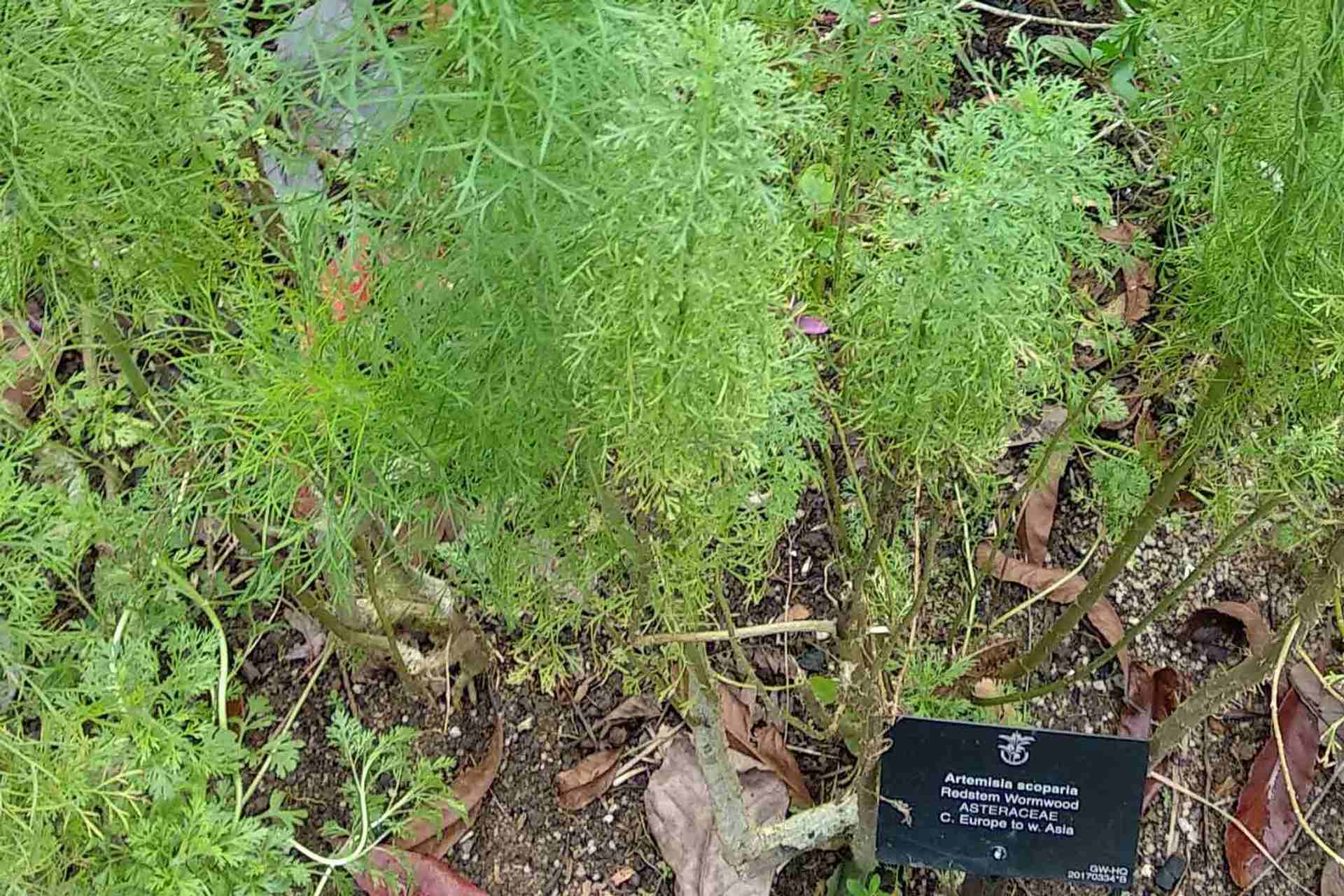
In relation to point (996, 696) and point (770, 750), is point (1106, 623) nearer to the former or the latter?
point (996, 696)

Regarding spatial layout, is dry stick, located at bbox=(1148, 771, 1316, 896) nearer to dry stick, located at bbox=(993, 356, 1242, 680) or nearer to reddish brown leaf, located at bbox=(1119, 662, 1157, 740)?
reddish brown leaf, located at bbox=(1119, 662, 1157, 740)

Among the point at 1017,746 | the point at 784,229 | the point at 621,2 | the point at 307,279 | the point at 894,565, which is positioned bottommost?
the point at 1017,746

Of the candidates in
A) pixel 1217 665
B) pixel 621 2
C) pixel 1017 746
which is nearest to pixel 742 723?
pixel 1017 746

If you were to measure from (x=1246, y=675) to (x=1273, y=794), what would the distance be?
18.8 inches

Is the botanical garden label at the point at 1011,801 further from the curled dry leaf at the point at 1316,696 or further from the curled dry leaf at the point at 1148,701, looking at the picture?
the curled dry leaf at the point at 1316,696

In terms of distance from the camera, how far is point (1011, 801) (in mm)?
1529

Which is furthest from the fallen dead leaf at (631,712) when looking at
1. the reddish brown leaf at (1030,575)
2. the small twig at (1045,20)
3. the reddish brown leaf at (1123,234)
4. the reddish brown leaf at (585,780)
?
the small twig at (1045,20)

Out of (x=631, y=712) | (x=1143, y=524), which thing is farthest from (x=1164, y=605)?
(x=631, y=712)

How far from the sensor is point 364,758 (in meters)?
1.91

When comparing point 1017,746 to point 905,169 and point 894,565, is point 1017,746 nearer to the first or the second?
point 894,565

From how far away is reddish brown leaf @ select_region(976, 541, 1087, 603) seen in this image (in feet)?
6.61

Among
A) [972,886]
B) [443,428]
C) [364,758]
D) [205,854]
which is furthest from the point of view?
[364,758]

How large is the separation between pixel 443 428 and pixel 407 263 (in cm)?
20

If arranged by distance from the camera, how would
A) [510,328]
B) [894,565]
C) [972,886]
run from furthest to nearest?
[972,886] < [894,565] < [510,328]
